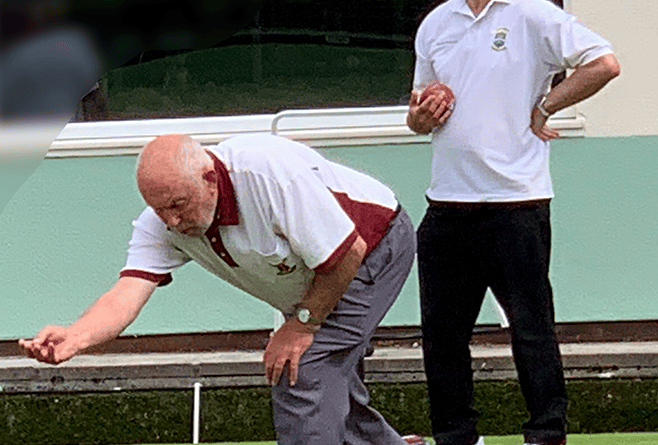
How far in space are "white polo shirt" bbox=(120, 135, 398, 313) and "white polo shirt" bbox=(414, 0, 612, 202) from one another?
71cm

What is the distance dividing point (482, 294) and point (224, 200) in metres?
1.30

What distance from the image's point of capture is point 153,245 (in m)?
2.99

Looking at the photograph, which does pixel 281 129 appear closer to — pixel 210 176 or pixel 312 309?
pixel 312 309

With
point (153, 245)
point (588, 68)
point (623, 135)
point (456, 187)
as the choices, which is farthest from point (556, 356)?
point (623, 135)

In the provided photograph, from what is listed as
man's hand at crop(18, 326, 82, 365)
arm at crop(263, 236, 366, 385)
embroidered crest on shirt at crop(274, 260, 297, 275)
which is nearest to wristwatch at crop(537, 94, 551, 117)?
arm at crop(263, 236, 366, 385)

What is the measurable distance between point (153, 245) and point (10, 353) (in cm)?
315

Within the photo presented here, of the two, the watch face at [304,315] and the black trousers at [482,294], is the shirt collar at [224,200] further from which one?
the black trousers at [482,294]

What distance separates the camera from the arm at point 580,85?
346 cm

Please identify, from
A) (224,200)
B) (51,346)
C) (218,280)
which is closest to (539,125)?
(224,200)

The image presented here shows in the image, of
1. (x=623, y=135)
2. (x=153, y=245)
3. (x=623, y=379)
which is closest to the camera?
(x=153, y=245)

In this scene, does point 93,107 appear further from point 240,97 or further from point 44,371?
point 44,371

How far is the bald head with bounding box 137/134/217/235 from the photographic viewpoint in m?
2.56

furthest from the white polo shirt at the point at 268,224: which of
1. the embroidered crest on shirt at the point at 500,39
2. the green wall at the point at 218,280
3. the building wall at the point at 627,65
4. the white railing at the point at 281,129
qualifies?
the building wall at the point at 627,65

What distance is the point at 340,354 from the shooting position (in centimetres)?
309
